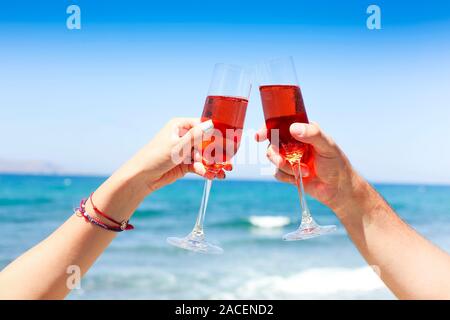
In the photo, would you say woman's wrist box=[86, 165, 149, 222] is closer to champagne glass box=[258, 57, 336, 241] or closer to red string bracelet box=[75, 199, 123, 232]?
red string bracelet box=[75, 199, 123, 232]

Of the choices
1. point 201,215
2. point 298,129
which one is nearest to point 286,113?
point 298,129

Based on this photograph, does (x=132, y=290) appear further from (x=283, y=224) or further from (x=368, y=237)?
(x=283, y=224)

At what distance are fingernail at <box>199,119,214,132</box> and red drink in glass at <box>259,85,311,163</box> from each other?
333 mm

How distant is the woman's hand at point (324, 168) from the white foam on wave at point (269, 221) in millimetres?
19610

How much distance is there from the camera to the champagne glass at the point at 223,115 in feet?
10.3

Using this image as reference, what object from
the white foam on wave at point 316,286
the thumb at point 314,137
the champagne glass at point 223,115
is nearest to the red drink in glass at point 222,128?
the champagne glass at point 223,115

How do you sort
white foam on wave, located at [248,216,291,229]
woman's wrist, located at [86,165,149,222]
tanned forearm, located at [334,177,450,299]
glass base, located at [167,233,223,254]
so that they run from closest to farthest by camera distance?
tanned forearm, located at [334,177,450,299] < woman's wrist, located at [86,165,149,222] < glass base, located at [167,233,223,254] < white foam on wave, located at [248,216,291,229]

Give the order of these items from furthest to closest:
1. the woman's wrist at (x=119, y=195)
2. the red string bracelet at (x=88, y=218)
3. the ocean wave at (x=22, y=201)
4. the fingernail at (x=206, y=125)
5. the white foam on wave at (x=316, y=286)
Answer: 1. the ocean wave at (x=22, y=201)
2. the white foam on wave at (x=316, y=286)
3. the fingernail at (x=206, y=125)
4. the woman's wrist at (x=119, y=195)
5. the red string bracelet at (x=88, y=218)

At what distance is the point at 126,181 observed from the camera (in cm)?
283

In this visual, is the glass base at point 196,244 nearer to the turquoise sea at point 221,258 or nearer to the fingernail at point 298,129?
the turquoise sea at point 221,258

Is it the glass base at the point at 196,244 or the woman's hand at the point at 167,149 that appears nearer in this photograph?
the woman's hand at the point at 167,149

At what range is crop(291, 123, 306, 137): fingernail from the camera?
291 centimetres

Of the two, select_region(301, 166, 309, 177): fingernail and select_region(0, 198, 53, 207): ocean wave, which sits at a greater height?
select_region(301, 166, 309, 177): fingernail

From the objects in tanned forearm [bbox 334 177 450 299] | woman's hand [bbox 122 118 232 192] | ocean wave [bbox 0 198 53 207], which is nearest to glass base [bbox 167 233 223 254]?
woman's hand [bbox 122 118 232 192]
